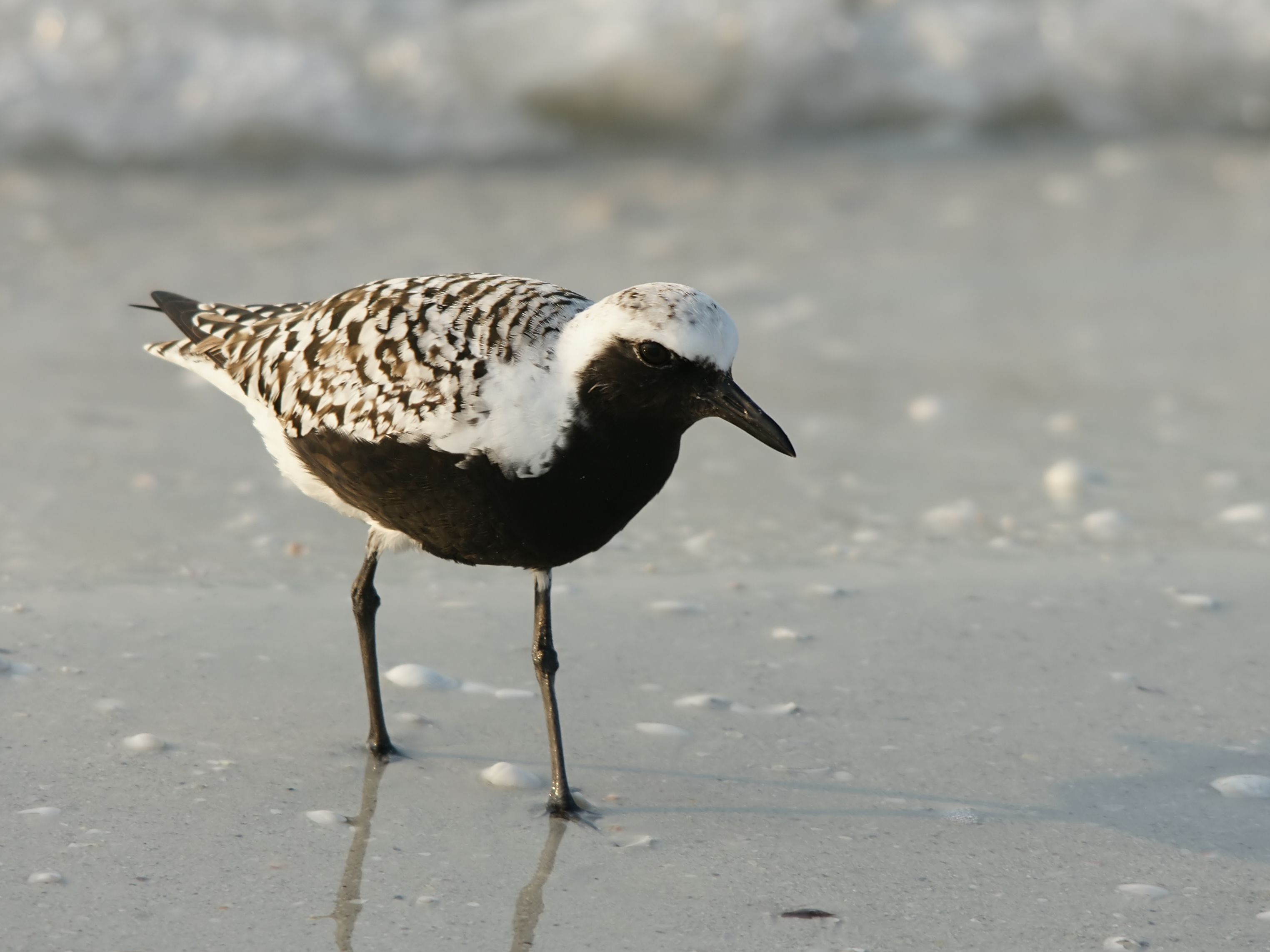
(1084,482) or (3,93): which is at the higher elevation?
(3,93)

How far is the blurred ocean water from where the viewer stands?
346 inches

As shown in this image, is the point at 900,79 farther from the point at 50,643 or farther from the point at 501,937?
the point at 501,937

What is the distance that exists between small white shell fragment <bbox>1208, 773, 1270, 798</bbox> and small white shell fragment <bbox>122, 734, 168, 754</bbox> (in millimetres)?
2439

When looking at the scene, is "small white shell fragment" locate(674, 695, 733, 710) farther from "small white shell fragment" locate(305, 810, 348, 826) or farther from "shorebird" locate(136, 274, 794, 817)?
"small white shell fragment" locate(305, 810, 348, 826)

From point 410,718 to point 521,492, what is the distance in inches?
34.8

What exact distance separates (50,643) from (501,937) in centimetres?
171

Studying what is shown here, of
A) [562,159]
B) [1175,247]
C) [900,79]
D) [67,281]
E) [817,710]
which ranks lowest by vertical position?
[817,710]

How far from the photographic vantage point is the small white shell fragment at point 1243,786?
140 inches

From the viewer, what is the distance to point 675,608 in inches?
173

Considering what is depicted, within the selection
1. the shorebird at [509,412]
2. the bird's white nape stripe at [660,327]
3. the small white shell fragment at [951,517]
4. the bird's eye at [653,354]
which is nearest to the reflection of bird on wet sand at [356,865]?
the shorebird at [509,412]

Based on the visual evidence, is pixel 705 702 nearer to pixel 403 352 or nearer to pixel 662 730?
pixel 662 730

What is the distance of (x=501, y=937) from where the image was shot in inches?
117

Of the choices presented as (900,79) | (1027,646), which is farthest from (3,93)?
(1027,646)

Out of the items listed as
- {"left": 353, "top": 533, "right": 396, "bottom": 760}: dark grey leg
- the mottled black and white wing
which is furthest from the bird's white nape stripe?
{"left": 353, "top": 533, "right": 396, "bottom": 760}: dark grey leg
